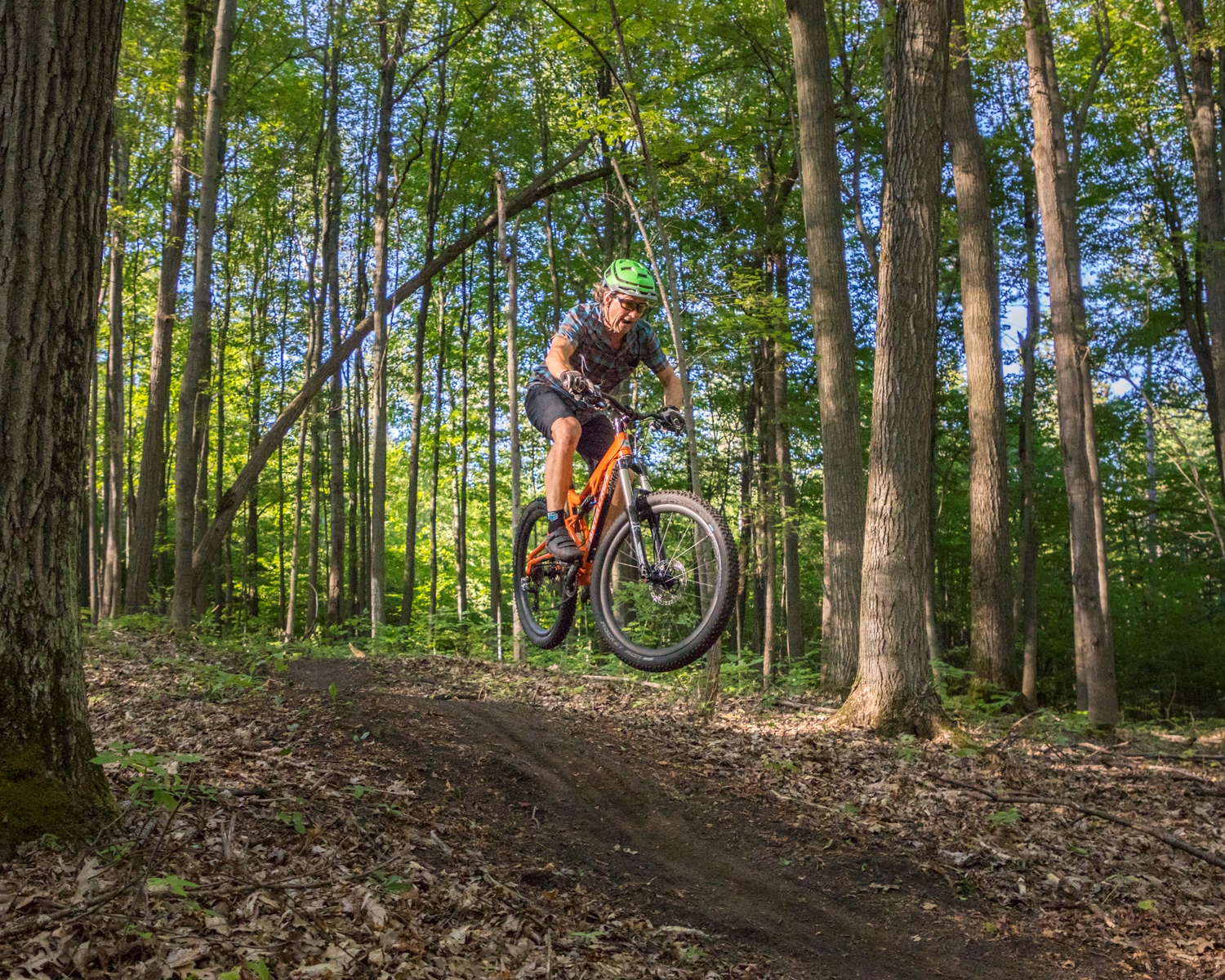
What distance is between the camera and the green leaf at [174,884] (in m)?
3.07

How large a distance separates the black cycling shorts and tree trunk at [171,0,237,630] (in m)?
6.00

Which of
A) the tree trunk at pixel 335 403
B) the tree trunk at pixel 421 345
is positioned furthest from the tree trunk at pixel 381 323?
the tree trunk at pixel 421 345

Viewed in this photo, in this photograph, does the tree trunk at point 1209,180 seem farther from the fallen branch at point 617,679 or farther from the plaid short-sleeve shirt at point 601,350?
the plaid short-sleeve shirt at point 601,350

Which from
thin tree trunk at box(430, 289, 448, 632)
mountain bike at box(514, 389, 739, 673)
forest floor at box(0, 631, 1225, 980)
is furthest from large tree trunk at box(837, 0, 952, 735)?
thin tree trunk at box(430, 289, 448, 632)

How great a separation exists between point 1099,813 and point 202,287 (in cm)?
1040

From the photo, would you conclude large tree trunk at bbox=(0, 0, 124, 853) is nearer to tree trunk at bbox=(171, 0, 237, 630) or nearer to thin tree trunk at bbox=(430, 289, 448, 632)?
tree trunk at bbox=(171, 0, 237, 630)

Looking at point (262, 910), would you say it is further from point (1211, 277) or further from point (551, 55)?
point (551, 55)

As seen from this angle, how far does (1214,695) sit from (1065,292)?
18676 millimetres

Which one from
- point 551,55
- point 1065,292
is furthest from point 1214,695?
point 551,55

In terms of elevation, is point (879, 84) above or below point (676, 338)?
above

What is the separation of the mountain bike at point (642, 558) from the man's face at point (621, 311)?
465mm

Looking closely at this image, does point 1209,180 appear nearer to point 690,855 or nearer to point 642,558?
point 642,558

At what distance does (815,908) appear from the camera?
504cm

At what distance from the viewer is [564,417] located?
5.26m
